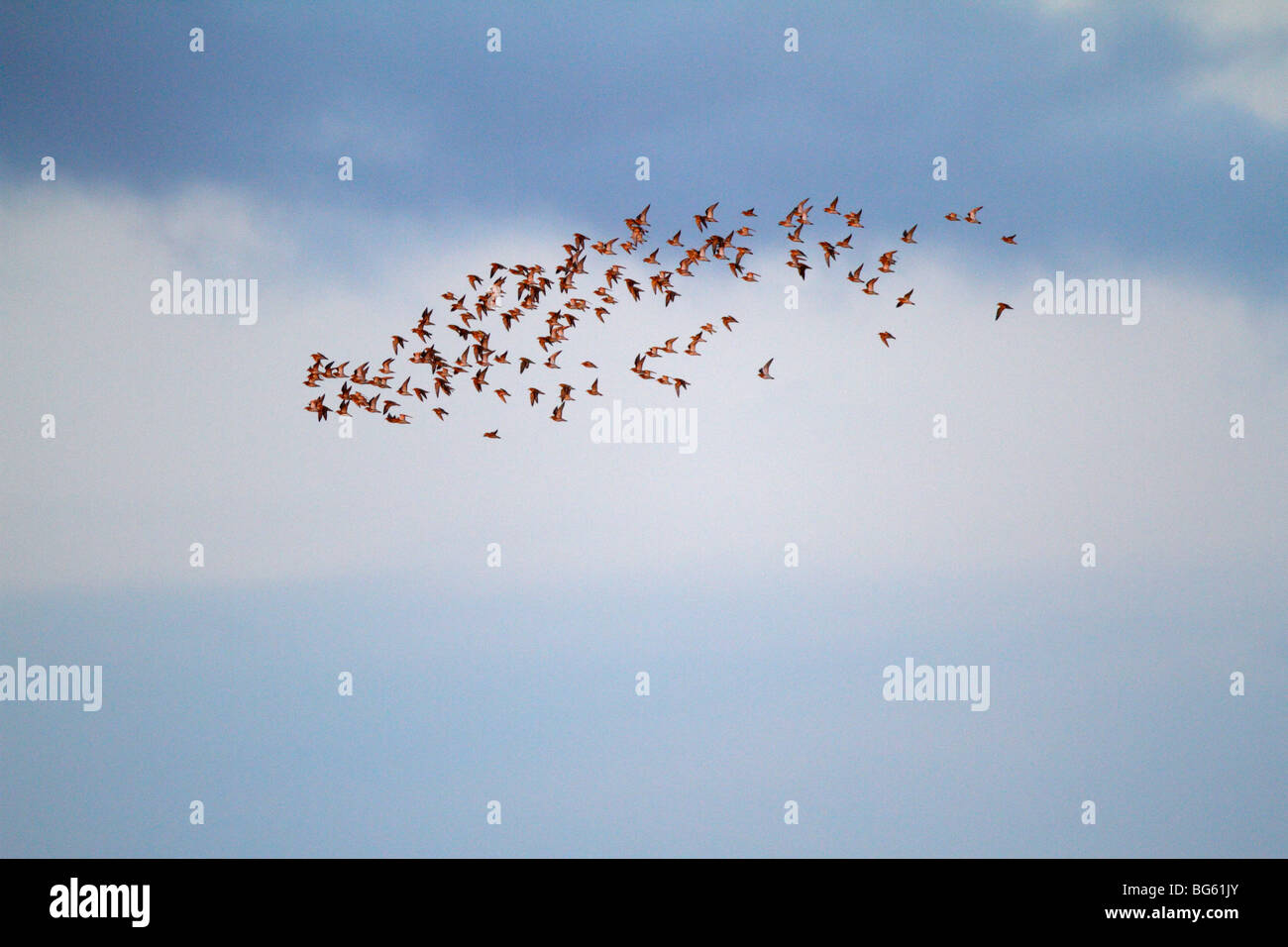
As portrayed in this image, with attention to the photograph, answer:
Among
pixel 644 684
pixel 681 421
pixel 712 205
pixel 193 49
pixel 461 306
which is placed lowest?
pixel 644 684

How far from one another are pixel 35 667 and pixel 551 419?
5953mm

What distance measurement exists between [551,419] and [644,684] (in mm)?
2877

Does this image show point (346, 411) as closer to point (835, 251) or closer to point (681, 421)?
point (681, 421)

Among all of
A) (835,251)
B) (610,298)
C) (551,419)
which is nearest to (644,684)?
(551,419)

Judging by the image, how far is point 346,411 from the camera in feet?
40.5

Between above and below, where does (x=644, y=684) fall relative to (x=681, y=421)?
below
